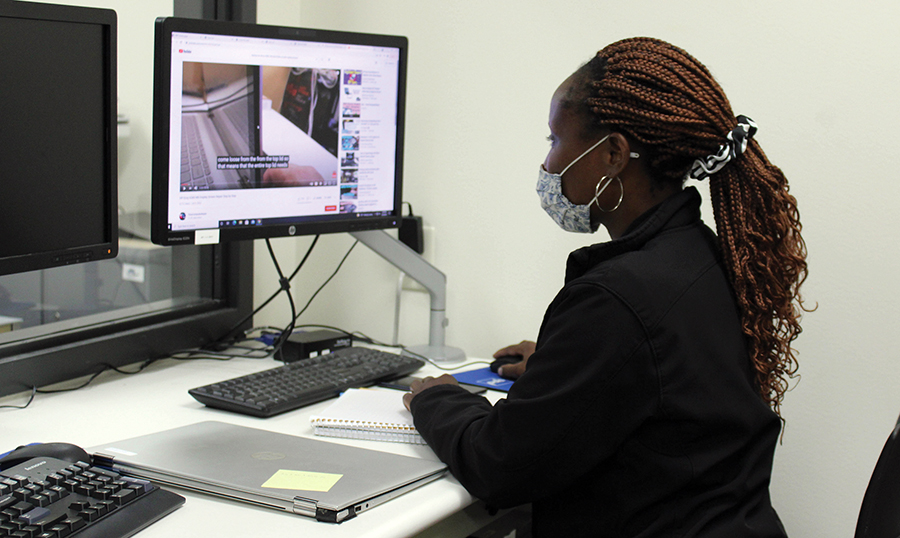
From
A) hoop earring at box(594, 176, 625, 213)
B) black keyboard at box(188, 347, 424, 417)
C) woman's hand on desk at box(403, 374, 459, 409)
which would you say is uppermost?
hoop earring at box(594, 176, 625, 213)

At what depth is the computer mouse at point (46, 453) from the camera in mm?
915

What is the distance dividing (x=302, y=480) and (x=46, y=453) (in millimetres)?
310

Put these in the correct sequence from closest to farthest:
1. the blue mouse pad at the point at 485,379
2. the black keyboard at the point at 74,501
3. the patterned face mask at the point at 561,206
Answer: the black keyboard at the point at 74,501 < the patterned face mask at the point at 561,206 < the blue mouse pad at the point at 485,379

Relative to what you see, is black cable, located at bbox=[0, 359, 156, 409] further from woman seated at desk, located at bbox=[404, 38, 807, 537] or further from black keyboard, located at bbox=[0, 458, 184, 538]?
woman seated at desk, located at bbox=[404, 38, 807, 537]

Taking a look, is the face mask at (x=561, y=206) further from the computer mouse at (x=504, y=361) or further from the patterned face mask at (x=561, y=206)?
the computer mouse at (x=504, y=361)

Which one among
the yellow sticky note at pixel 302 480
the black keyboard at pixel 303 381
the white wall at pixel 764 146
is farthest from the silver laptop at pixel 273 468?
the white wall at pixel 764 146

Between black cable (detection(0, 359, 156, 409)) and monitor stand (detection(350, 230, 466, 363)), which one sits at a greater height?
monitor stand (detection(350, 230, 466, 363))

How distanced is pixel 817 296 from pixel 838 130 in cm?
29

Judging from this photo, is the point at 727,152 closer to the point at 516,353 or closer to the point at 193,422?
the point at 516,353

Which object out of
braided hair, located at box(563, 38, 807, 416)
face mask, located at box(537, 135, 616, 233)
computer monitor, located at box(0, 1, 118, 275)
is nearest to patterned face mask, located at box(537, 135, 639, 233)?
face mask, located at box(537, 135, 616, 233)

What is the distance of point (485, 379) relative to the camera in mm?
1448

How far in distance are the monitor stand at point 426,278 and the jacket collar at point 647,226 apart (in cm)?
59

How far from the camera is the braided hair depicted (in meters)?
1.01

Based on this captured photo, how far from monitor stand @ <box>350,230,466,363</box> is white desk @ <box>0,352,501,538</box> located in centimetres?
10
